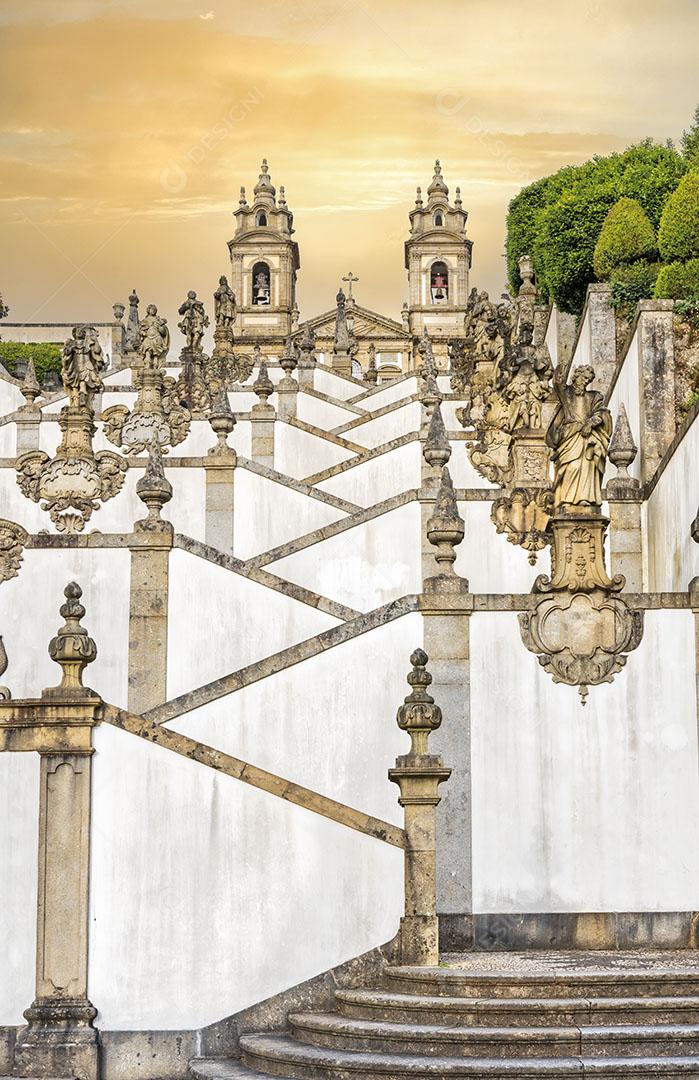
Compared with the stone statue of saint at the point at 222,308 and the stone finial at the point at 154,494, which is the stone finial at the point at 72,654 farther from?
the stone statue of saint at the point at 222,308

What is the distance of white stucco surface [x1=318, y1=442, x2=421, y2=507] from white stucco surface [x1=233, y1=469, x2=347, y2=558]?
2352 mm

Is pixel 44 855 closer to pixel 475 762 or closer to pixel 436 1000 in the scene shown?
pixel 436 1000

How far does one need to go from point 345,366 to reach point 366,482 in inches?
951

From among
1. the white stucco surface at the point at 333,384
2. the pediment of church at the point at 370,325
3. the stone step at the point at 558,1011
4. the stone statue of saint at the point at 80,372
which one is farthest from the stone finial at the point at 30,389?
the pediment of church at the point at 370,325

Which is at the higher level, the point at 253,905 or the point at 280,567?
the point at 280,567

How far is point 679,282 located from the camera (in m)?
30.0

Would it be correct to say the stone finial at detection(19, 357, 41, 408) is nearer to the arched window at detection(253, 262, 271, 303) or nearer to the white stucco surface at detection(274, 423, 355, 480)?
the white stucco surface at detection(274, 423, 355, 480)

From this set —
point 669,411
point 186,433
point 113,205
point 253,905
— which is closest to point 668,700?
point 253,905

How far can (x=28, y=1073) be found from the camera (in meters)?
13.6

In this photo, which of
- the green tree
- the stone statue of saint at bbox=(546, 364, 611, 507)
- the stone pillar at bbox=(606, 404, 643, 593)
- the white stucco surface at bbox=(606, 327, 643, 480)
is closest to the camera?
the stone statue of saint at bbox=(546, 364, 611, 507)

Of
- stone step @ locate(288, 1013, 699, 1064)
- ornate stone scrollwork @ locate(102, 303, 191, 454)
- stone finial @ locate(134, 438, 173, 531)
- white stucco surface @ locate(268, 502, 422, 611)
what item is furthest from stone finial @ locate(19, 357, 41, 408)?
stone step @ locate(288, 1013, 699, 1064)

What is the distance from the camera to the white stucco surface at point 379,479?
1110 inches

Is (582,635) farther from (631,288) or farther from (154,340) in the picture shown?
(631,288)

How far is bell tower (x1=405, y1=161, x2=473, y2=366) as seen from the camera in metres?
83.7
